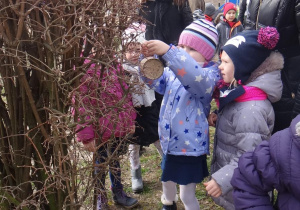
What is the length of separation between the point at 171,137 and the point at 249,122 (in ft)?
1.75

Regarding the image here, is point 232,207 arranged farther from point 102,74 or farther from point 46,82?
point 46,82

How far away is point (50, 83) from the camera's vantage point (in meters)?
1.31

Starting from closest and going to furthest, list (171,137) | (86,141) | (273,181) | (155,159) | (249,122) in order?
(273,181)
(249,122)
(86,141)
(171,137)
(155,159)

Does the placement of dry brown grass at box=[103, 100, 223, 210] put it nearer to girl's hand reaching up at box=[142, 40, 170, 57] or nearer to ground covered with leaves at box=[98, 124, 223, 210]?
ground covered with leaves at box=[98, 124, 223, 210]

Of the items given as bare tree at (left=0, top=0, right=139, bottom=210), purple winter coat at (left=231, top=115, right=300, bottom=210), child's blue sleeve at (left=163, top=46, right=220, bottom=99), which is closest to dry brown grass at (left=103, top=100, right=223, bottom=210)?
child's blue sleeve at (left=163, top=46, right=220, bottom=99)

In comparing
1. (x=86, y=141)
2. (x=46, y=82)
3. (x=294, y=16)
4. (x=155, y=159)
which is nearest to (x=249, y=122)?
(x=294, y=16)

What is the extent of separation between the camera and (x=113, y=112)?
1.48 metres

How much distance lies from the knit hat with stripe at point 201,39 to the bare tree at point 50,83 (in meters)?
0.83

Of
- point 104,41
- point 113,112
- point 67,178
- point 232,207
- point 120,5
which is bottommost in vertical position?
point 232,207

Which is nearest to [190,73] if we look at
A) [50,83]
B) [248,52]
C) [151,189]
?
[248,52]

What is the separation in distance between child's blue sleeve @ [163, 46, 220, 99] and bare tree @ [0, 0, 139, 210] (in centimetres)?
50

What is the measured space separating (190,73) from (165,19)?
1993 millimetres

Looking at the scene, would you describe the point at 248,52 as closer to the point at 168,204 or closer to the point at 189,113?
the point at 189,113

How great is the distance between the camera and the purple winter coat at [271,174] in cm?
153
